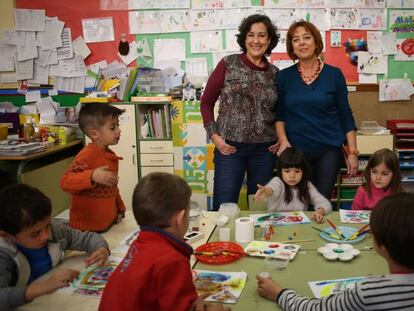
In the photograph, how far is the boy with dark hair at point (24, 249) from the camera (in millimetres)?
1241

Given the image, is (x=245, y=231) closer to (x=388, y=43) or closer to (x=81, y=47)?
(x=388, y=43)

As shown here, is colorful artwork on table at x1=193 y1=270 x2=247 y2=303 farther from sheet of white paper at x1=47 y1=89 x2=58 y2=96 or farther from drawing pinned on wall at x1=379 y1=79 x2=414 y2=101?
sheet of white paper at x1=47 y1=89 x2=58 y2=96

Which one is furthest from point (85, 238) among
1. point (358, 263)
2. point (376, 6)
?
point (376, 6)

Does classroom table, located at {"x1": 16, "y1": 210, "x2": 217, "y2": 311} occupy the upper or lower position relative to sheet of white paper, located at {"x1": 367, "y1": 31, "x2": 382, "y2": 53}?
lower

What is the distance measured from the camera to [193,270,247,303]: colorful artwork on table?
4.20 feet

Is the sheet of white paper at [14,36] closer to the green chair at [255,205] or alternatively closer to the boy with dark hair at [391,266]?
the green chair at [255,205]

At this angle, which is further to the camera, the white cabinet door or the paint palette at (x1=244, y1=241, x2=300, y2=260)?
the white cabinet door

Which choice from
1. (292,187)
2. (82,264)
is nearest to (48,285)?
(82,264)

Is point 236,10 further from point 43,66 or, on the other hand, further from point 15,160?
point 15,160

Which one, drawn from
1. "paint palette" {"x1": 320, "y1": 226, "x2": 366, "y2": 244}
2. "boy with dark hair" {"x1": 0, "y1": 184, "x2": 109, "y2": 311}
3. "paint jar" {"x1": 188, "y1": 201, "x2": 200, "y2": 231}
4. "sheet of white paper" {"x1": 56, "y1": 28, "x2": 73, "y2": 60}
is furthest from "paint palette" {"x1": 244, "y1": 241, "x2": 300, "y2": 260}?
"sheet of white paper" {"x1": 56, "y1": 28, "x2": 73, "y2": 60}

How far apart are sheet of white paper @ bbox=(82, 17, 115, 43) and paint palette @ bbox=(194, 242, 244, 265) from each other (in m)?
3.17

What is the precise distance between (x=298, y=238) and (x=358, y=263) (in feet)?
0.94

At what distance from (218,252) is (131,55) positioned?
3.12 metres

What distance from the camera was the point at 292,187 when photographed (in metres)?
2.29
